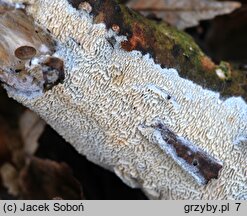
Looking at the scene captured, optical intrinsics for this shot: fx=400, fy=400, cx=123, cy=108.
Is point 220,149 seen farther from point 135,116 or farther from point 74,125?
point 74,125

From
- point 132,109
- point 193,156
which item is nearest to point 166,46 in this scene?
point 132,109

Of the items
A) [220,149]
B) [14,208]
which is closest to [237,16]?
[220,149]

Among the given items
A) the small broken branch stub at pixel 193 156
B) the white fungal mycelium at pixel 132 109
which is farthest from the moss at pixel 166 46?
the small broken branch stub at pixel 193 156

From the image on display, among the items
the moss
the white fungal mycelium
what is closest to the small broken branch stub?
the white fungal mycelium

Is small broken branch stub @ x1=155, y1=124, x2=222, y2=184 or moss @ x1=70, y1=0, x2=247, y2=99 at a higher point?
moss @ x1=70, y1=0, x2=247, y2=99

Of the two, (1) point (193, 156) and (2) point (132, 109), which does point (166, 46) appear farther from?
(1) point (193, 156)

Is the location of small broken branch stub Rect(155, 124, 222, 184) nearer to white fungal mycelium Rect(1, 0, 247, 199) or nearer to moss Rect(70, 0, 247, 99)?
white fungal mycelium Rect(1, 0, 247, 199)
